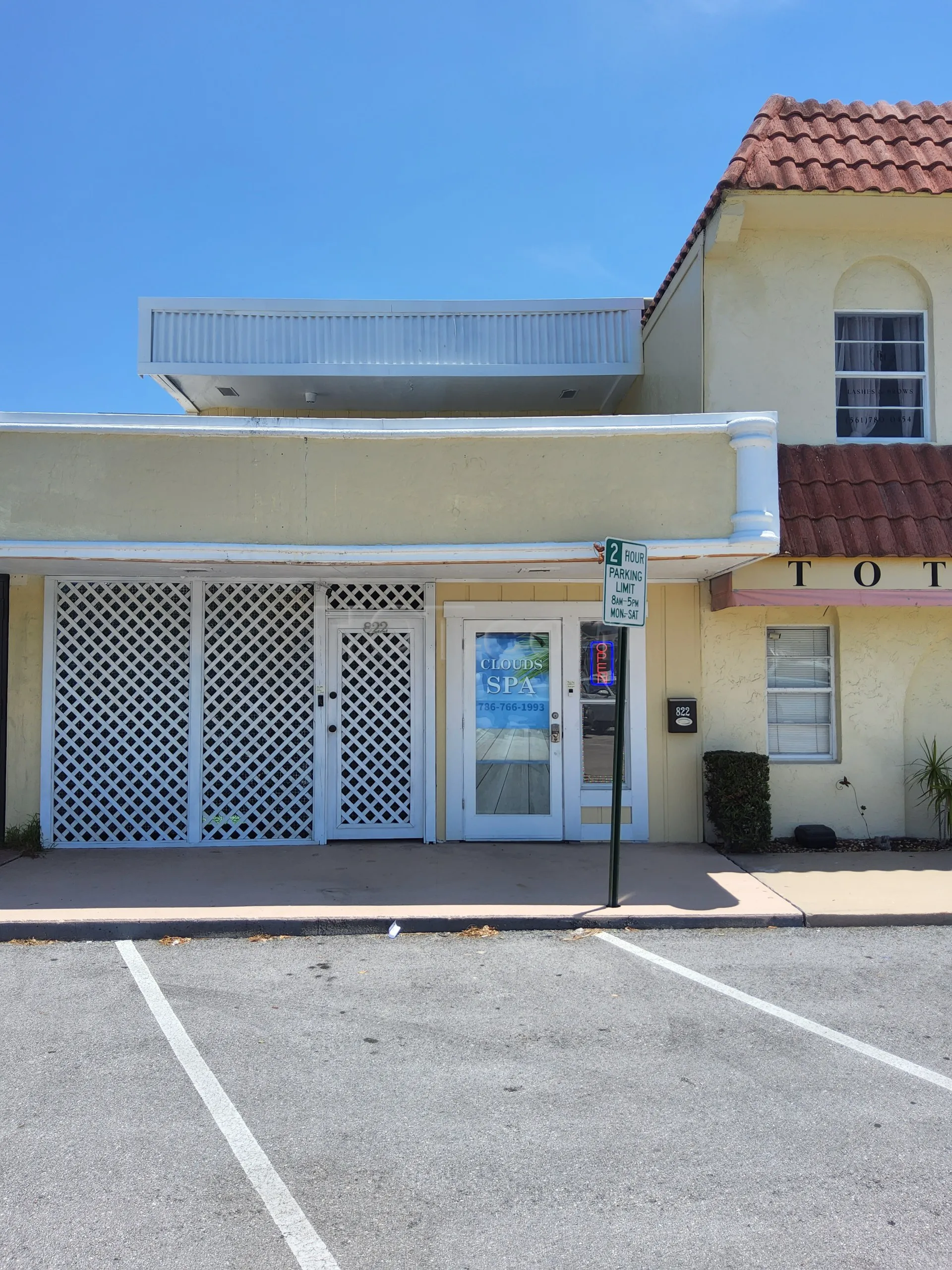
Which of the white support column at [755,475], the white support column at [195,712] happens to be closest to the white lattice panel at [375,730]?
the white support column at [195,712]

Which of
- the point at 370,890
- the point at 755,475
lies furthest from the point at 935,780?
the point at 370,890

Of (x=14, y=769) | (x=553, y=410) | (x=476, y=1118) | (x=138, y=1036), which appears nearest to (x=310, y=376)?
(x=553, y=410)

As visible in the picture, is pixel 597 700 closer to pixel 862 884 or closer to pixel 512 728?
pixel 512 728

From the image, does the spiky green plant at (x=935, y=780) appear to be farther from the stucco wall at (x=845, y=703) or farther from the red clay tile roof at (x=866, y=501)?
the red clay tile roof at (x=866, y=501)

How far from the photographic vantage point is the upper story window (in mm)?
10367

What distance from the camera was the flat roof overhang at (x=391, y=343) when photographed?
11953 millimetres

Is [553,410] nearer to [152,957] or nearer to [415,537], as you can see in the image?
[415,537]

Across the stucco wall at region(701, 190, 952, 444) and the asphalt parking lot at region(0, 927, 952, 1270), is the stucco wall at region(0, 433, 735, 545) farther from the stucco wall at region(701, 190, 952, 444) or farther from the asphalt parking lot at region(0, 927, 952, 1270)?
the asphalt parking lot at region(0, 927, 952, 1270)

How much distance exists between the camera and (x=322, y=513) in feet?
27.1

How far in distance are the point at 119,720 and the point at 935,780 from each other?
8.21 metres

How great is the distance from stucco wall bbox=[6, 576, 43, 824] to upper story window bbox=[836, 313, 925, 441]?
8.53 meters

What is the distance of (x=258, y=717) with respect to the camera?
9992 millimetres

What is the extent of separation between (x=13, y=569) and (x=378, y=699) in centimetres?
371

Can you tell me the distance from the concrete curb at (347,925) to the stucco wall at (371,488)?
9.99ft
